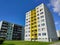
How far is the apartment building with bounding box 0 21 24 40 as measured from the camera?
89.3 m

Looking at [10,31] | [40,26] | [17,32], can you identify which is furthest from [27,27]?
[10,31]

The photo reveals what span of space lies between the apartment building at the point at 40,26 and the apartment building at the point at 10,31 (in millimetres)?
25430

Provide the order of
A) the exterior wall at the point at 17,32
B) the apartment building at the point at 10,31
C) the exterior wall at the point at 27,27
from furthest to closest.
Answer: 1. the exterior wall at the point at 17,32
2. the apartment building at the point at 10,31
3. the exterior wall at the point at 27,27

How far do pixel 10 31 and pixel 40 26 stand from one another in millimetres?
44309

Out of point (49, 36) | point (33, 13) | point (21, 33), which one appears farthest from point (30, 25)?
point (21, 33)

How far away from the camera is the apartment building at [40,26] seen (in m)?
56.8

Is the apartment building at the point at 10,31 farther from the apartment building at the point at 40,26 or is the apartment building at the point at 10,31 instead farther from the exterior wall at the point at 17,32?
the apartment building at the point at 40,26

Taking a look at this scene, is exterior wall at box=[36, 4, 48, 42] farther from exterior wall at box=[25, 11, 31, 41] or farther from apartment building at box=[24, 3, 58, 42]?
exterior wall at box=[25, 11, 31, 41]

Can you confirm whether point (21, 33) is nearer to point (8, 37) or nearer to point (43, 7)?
point (8, 37)

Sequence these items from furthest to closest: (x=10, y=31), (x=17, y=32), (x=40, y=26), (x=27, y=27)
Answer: (x=17, y=32), (x=10, y=31), (x=27, y=27), (x=40, y=26)

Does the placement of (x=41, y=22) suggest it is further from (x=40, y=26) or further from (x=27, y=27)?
(x=27, y=27)

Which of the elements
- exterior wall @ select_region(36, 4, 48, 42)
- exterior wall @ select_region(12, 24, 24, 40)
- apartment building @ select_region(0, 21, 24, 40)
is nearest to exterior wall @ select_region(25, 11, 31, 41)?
exterior wall @ select_region(36, 4, 48, 42)

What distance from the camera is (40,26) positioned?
61719 mm

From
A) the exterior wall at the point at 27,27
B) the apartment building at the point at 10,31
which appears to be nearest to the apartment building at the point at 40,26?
the exterior wall at the point at 27,27
